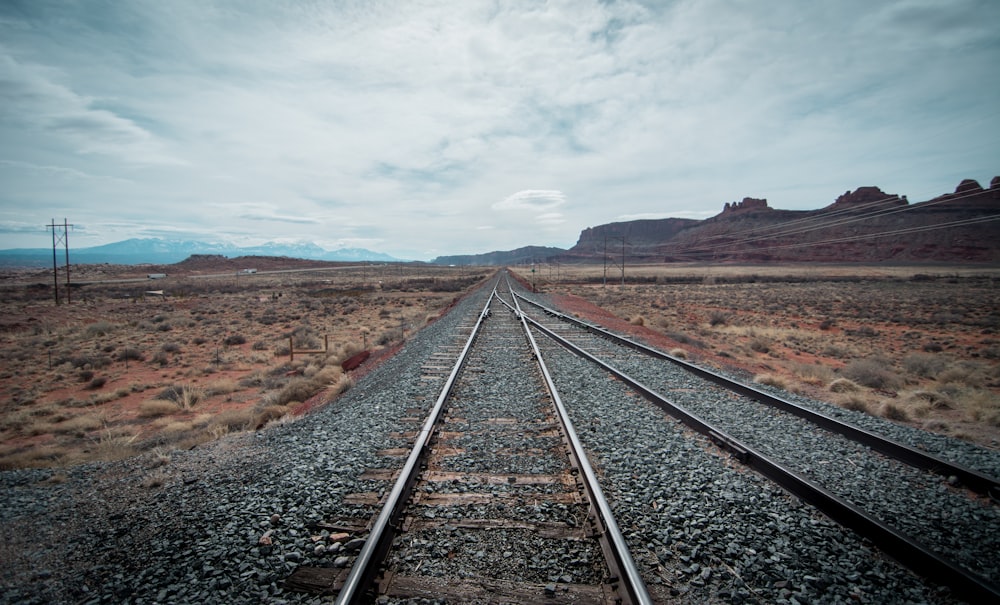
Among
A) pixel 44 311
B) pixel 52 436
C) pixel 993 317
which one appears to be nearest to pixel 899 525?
pixel 52 436

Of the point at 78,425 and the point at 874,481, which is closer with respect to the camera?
the point at 874,481

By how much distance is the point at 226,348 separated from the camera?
2019 cm

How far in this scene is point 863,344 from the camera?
20.0 m

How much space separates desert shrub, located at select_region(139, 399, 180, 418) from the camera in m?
11.6

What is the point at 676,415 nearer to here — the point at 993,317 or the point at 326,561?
the point at 326,561

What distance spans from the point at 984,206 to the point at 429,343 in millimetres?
160518

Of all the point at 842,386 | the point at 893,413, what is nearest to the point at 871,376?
the point at 842,386

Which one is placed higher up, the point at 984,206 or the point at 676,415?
the point at 984,206

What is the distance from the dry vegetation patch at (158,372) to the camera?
368 inches

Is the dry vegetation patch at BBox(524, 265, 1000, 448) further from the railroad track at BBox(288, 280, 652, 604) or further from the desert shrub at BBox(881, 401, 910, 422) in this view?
the railroad track at BBox(288, 280, 652, 604)

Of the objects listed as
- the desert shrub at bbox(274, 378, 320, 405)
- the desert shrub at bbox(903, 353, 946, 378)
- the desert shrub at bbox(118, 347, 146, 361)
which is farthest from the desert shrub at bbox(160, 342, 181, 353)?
the desert shrub at bbox(903, 353, 946, 378)

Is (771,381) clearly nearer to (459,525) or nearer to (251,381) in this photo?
(459,525)

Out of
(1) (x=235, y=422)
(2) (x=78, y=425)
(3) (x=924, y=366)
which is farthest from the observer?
(3) (x=924, y=366)

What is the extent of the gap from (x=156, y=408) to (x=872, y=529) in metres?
14.2
